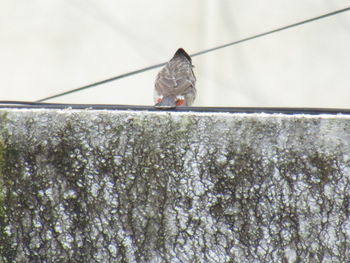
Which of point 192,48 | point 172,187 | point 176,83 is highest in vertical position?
point 192,48

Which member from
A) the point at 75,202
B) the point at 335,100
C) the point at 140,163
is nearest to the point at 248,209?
the point at 140,163

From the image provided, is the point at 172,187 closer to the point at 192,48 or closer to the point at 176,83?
the point at 176,83

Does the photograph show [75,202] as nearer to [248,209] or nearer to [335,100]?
[248,209]

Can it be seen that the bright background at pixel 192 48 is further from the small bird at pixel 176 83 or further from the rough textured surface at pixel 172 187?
the rough textured surface at pixel 172 187

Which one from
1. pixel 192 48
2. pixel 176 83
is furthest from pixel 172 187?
pixel 192 48

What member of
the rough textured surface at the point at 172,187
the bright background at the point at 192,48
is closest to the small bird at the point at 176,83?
the bright background at the point at 192,48

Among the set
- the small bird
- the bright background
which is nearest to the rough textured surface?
the small bird
